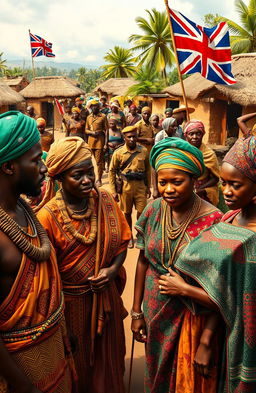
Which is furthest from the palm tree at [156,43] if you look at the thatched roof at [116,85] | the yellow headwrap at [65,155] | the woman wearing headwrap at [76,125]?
the yellow headwrap at [65,155]

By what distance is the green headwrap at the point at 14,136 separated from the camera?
1.47 metres

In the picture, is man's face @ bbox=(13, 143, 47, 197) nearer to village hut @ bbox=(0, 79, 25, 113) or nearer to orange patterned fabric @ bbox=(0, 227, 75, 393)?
orange patterned fabric @ bbox=(0, 227, 75, 393)

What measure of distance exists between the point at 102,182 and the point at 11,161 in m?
8.49

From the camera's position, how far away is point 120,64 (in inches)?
1398

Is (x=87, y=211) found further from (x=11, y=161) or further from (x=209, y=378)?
(x=209, y=378)

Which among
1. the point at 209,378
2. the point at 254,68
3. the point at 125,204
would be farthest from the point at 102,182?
the point at 209,378

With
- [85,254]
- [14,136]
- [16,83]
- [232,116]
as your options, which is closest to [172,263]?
[85,254]

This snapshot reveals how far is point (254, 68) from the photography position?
39.8ft

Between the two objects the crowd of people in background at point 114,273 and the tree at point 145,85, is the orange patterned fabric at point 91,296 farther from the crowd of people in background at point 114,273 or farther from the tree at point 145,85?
the tree at point 145,85

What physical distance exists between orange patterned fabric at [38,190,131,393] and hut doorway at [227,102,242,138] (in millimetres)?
14607

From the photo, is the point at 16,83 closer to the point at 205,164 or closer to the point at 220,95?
the point at 220,95

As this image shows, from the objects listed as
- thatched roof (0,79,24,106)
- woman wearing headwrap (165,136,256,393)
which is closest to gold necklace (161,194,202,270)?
woman wearing headwrap (165,136,256,393)

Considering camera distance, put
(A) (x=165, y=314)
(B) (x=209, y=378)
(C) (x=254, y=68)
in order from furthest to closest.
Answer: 1. (C) (x=254, y=68)
2. (A) (x=165, y=314)
3. (B) (x=209, y=378)

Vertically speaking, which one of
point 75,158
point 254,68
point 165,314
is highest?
point 254,68
